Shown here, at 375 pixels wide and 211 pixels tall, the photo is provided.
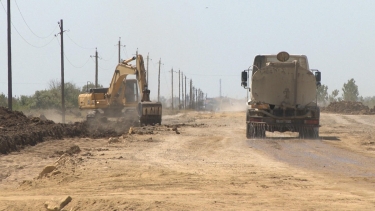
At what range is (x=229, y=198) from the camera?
985 cm

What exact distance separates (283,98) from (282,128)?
48.4 inches

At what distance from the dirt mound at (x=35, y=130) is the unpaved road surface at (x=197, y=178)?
1.49 metres

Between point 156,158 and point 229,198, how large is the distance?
272 inches

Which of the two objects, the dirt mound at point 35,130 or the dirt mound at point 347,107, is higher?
the dirt mound at point 347,107

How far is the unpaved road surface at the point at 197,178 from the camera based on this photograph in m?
9.57

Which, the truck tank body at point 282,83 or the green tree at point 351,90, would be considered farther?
the green tree at point 351,90

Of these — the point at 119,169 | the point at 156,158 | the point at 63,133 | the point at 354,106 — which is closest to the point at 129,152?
the point at 156,158

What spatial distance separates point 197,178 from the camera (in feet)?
40.3

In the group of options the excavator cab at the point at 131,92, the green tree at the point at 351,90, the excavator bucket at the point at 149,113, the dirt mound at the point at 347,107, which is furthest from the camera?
the green tree at the point at 351,90

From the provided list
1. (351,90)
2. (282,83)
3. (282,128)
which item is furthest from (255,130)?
(351,90)

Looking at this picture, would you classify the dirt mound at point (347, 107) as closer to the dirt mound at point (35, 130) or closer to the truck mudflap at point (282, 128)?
the dirt mound at point (35, 130)

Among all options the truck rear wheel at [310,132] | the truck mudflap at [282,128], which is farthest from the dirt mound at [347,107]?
the truck mudflap at [282,128]

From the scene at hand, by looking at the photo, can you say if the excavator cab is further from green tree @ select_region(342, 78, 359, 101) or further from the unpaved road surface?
green tree @ select_region(342, 78, 359, 101)

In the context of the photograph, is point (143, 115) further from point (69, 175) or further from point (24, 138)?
point (69, 175)
